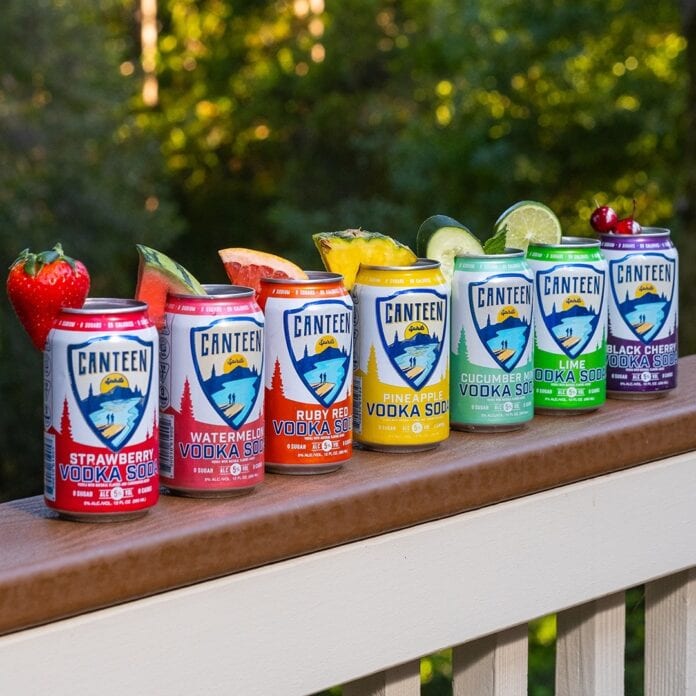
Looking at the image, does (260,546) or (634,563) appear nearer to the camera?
(260,546)

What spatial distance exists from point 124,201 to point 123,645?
13451 mm

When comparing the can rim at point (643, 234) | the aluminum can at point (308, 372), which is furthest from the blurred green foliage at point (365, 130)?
the aluminum can at point (308, 372)

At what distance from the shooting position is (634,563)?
155cm

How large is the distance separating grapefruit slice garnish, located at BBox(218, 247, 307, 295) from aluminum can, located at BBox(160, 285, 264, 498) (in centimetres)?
13

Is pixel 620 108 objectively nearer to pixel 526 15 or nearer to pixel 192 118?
pixel 526 15

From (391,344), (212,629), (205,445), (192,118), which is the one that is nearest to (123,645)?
(212,629)

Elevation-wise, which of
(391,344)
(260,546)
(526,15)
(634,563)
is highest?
(526,15)

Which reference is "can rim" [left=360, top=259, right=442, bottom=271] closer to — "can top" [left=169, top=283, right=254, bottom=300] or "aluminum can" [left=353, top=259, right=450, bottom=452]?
"aluminum can" [left=353, top=259, right=450, bottom=452]

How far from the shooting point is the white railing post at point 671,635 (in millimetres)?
1623

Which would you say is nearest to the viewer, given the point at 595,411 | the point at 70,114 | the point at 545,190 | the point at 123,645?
the point at 123,645

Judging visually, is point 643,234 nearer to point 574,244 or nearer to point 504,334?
point 574,244

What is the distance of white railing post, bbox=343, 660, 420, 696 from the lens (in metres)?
1.37

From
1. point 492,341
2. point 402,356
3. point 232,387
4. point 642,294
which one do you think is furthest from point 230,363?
point 642,294

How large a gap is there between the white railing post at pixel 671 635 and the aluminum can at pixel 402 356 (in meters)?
0.39
